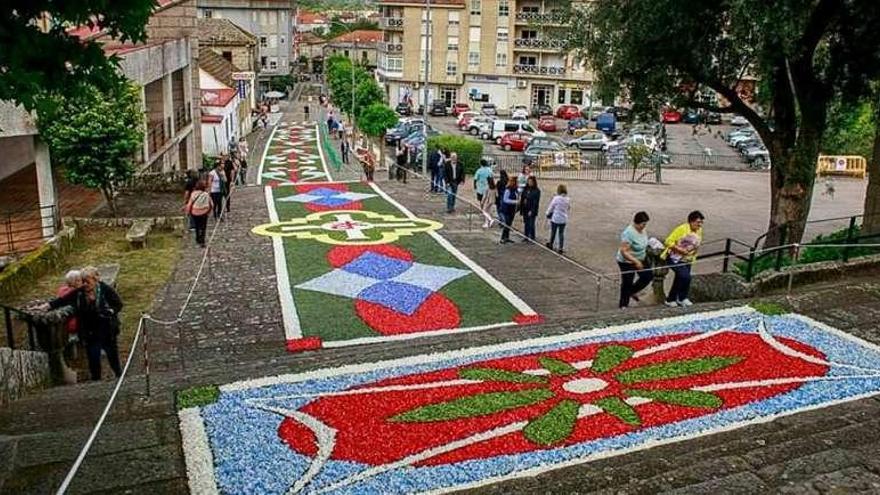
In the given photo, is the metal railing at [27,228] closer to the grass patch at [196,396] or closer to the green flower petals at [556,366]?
the grass patch at [196,396]

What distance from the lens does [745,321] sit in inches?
461

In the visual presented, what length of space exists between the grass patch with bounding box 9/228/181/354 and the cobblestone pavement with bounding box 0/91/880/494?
0.96 meters

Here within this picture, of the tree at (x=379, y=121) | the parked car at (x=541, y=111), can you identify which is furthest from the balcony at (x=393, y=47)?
the tree at (x=379, y=121)

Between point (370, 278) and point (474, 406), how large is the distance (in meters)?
7.68

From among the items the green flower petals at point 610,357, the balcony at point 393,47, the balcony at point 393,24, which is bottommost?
the green flower petals at point 610,357

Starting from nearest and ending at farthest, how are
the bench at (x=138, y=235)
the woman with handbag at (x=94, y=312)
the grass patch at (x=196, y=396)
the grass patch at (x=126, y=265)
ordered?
the grass patch at (x=196, y=396)
the woman with handbag at (x=94, y=312)
the grass patch at (x=126, y=265)
the bench at (x=138, y=235)

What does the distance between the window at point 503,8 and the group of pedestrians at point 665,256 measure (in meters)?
64.4

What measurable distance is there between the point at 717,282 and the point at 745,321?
7.54ft

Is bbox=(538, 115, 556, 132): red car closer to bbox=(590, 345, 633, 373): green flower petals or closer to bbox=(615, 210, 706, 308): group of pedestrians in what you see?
bbox=(615, 210, 706, 308): group of pedestrians

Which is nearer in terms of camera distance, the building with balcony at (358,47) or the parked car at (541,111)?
the parked car at (541,111)

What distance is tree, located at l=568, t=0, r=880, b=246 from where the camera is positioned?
52.6ft

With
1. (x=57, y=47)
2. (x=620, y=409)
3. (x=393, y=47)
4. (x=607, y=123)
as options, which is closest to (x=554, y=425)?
(x=620, y=409)

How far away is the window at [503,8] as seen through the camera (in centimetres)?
7419

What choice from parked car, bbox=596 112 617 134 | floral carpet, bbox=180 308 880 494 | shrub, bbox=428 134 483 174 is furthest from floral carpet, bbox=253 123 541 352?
parked car, bbox=596 112 617 134
